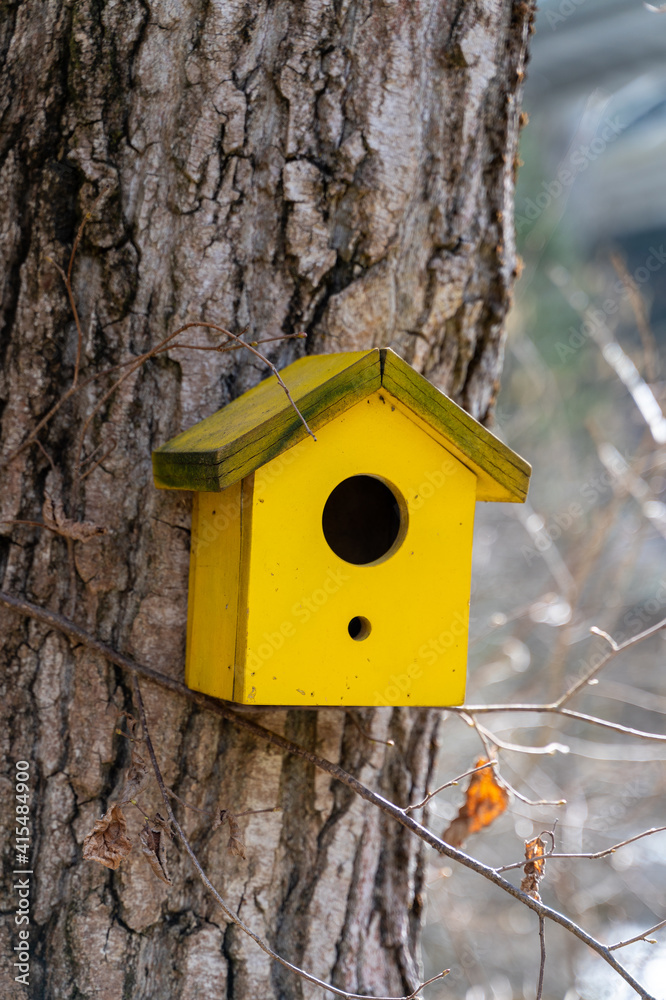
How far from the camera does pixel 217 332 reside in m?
1.53

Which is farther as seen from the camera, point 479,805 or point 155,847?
point 479,805

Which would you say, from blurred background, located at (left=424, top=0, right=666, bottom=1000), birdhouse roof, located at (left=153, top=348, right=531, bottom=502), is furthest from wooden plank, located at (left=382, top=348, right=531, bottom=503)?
blurred background, located at (left=424, top=0, right=666, bottom=1000)

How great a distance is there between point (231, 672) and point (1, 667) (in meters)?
0.45

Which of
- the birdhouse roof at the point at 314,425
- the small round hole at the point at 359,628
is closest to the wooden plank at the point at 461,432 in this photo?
the birdhouse roof at the point at 314,425

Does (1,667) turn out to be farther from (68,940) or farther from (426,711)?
(426,711)

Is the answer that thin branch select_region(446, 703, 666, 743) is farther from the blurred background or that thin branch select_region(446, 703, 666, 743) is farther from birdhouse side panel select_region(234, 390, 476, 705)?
the blurred background

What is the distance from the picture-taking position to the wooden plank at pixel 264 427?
1261 mm

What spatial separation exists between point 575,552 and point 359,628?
4.26 meters

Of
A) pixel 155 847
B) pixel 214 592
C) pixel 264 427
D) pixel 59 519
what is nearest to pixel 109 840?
pixel 155 847

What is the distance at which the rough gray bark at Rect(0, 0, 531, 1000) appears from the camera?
1.49 metres

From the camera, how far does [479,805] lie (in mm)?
1740

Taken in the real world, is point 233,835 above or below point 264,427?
below

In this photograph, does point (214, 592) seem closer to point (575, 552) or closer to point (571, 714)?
point (571, 714)

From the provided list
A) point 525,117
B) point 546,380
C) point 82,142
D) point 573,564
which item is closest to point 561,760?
point 573,564
